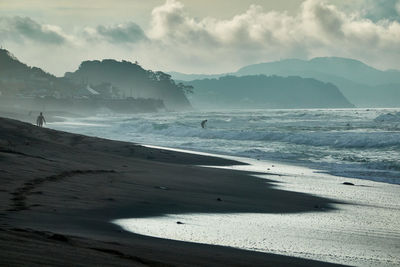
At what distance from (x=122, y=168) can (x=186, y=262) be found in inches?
463

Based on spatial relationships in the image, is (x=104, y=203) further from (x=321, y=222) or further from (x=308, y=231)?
(x=321, y=222)

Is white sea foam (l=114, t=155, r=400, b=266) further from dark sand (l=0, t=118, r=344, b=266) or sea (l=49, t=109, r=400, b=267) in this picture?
dark sand (l=0, t=118, r=344, b=266)

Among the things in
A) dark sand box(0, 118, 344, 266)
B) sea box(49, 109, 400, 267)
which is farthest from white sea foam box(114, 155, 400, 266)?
dark sand box(0, 118, 344, 266)

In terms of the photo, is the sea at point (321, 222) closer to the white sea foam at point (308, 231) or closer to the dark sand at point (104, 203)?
the white sea foam at point (308, 231)

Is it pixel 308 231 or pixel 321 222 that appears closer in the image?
pixel 308 231

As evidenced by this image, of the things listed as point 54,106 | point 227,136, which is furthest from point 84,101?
point 227,136

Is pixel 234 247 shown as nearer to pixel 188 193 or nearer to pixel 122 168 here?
pixel 188 193

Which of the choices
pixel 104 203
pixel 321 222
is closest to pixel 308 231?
pixel 321 222

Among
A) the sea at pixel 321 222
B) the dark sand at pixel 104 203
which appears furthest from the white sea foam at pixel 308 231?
the dark sand at pixel 104 203

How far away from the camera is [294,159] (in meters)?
26.6

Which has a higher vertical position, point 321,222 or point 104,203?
point 104,203

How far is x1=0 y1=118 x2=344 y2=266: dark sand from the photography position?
5406 mm

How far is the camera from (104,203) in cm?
1011

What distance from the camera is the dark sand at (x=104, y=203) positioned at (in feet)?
17.7
